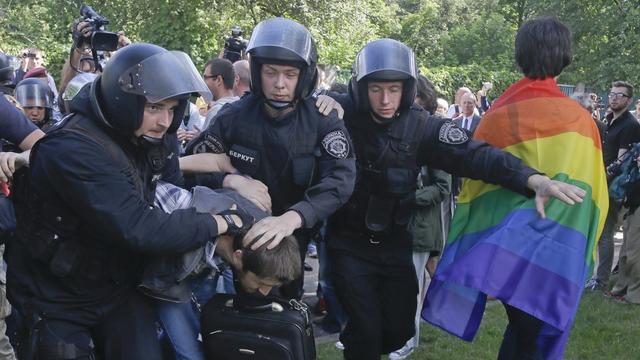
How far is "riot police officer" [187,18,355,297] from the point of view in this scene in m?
3.70

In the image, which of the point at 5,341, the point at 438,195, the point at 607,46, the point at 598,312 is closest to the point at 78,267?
the point at 5,341

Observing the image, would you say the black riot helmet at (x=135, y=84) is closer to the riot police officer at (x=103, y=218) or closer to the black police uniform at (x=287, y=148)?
the riot police officer at (x=103, y=218)

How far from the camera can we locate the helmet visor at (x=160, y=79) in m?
2.85

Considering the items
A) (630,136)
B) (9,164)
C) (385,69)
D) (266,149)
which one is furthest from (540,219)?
(630,136)

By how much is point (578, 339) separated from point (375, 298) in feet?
8.49

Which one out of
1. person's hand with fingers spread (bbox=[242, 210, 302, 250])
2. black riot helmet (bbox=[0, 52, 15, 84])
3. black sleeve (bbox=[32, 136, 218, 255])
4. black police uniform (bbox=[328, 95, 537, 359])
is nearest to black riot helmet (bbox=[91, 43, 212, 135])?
black sleeve (bbox=[32, 136, 218, 255])

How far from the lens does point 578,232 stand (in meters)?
3.75

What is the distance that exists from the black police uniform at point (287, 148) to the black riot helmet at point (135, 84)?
86 cm

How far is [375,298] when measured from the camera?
4273 mm

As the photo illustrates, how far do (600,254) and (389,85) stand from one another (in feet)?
15.6

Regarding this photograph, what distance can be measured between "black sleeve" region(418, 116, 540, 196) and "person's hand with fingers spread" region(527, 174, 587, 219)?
49 mm

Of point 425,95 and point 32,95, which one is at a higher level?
point 425,95

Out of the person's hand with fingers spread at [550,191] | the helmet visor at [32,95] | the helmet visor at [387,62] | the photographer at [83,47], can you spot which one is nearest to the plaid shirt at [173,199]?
the helmet visor at [387,62]

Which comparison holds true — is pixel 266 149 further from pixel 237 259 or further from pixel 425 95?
pixel 425 95
